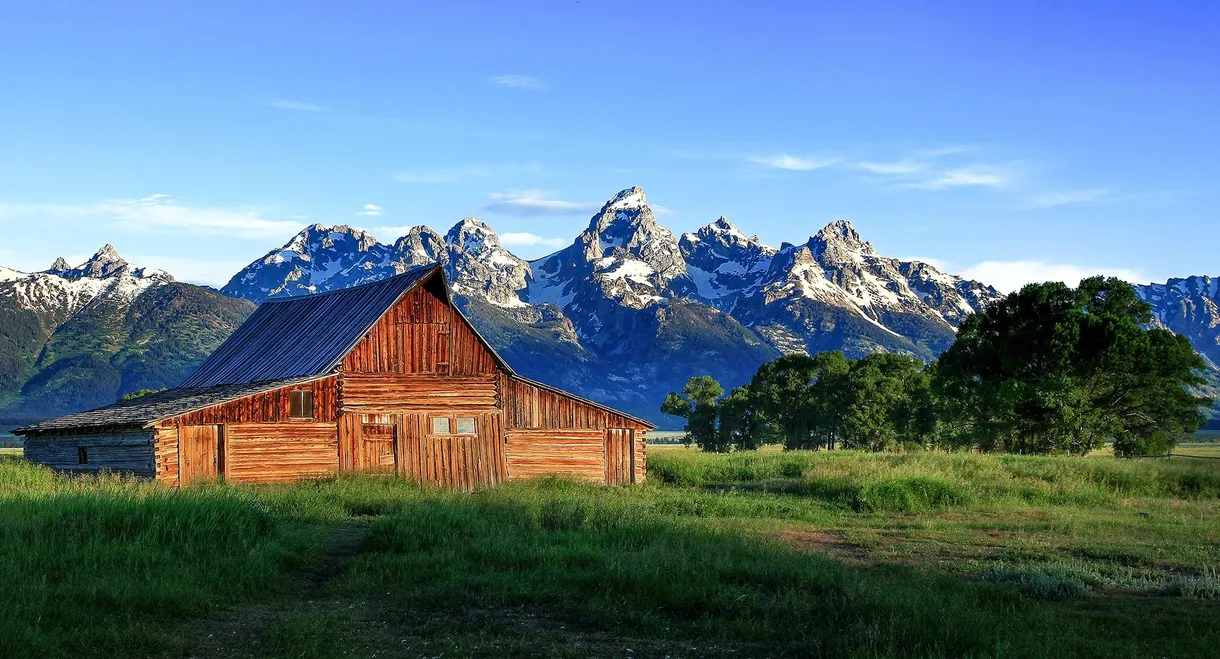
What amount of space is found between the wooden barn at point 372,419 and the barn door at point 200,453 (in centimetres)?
4

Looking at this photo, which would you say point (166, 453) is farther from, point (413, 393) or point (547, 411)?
point (547, 411)

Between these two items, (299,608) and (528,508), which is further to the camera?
(528,508)

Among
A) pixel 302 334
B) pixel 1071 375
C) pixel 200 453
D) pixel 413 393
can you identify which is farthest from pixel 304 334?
pixel 1071 375

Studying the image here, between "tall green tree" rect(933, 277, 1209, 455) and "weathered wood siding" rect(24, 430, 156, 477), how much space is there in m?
38.3

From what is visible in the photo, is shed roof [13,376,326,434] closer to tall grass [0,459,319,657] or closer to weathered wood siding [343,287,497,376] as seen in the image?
weathered wood siding [343,287,497,376]

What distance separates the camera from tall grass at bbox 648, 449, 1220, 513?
31.3 meters

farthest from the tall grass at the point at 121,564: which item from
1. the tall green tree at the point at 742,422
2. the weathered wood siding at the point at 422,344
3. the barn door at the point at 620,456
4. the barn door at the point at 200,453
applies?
the tall green tree at the point at 742,422

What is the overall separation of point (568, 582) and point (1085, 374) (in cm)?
4585

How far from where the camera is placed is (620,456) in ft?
139

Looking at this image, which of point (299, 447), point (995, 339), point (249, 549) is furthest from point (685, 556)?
point (995, 339)

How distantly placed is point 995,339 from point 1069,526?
116 ft

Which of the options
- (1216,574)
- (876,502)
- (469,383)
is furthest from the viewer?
(469,383)

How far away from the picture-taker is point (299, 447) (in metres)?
36.5

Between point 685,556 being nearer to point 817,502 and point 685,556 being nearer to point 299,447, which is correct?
point 817,502
